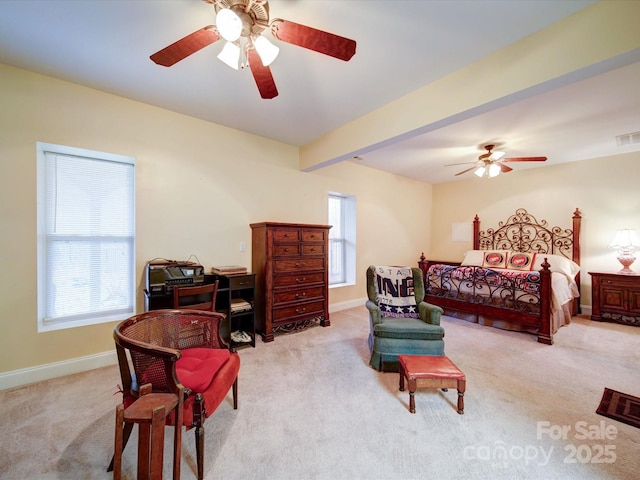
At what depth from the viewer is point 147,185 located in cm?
283

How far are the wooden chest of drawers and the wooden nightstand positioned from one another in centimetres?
434

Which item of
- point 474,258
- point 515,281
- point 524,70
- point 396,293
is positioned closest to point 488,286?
point 515,281

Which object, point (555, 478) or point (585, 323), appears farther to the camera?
point (585, 323)

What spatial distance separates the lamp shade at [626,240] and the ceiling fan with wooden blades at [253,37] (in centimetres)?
521

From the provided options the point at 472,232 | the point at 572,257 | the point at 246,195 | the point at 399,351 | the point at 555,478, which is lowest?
the point at 555,478

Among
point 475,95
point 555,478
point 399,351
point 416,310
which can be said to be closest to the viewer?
point 555,478

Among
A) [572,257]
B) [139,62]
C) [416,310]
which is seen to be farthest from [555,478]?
[572,257]

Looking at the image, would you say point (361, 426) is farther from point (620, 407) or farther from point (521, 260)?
point (521, 260)

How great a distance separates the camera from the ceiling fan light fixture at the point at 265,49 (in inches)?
59.3

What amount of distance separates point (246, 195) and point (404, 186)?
3.68 metres

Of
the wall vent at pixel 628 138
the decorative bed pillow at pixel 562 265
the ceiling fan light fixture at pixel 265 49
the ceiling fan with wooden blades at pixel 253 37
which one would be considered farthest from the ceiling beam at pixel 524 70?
the decorative bed pillow at pixel 562 265

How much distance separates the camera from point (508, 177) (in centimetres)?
530

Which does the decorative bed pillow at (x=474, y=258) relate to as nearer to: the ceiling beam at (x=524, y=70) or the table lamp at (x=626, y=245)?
the table lamp at (x=626, y=245)

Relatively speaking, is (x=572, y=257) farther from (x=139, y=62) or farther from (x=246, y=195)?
(x=139, y=62)
